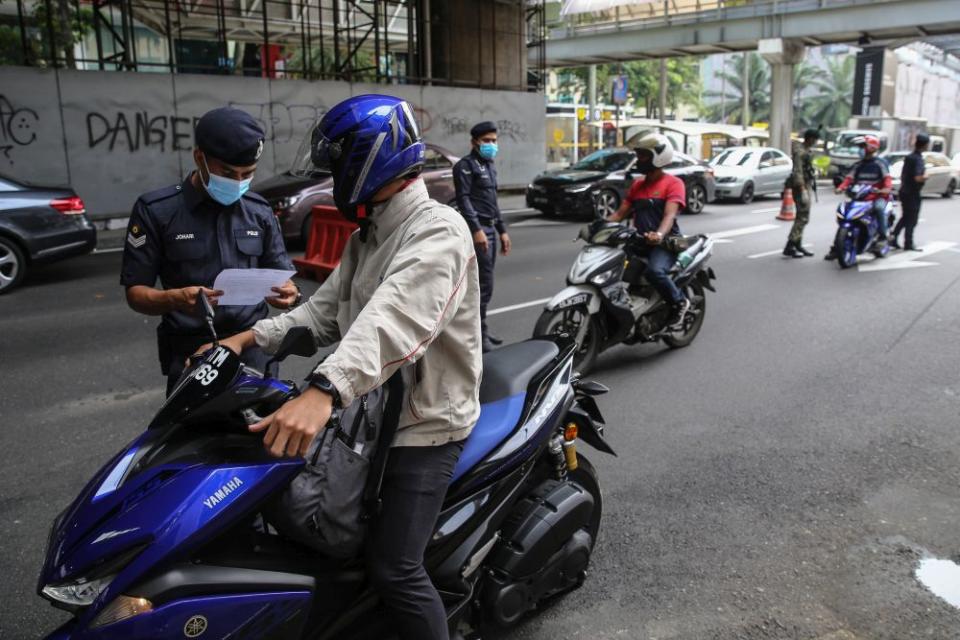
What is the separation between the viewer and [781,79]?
1203 inches

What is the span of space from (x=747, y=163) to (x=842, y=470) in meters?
18.3

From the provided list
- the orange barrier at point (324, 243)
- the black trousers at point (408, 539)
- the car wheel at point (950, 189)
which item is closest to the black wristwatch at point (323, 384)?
the black trousers at point (408, 539)

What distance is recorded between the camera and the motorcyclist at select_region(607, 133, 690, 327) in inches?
240

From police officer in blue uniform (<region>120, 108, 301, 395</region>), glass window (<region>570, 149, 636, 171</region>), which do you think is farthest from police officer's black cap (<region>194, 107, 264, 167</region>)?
glass window (<region>570, 149, 636, 171</region>)

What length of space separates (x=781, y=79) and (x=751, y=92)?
3902cm

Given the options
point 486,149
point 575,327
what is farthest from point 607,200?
point 575,327

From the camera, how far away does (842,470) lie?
4.27 meters

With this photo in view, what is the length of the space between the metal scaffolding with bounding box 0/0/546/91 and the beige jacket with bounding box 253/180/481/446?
1465 cm

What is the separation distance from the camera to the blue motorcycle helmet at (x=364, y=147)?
2057 mm

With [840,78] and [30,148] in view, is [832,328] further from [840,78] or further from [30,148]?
[840,78]

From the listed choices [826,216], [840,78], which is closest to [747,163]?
[826,216]

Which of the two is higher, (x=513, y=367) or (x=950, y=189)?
(x=513, y=367)

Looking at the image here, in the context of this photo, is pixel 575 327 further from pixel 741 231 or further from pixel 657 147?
pixel 741 231

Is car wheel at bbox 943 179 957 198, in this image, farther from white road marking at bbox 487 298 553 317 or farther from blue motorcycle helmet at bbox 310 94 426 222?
blue motorcycle helmet at bbox 310 94 426 222
